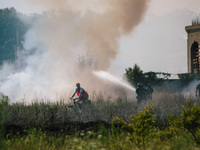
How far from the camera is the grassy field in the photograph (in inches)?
226

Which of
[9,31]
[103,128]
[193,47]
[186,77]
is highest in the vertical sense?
[9,31]

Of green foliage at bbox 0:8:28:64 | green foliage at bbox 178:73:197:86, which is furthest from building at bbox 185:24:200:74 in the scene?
green foliage at bbox 0:8:28:64

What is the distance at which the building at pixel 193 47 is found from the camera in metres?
23.8

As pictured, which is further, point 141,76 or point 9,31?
point 9,31

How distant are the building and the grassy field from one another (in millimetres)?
10975

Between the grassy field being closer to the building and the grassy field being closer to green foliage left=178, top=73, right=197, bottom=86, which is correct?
green foliage left=178, top=73, right=197, bottom=86

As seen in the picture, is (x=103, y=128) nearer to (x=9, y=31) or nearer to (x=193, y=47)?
(x=193, y=47)

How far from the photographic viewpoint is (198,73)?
2202cm

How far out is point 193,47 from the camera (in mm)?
24484

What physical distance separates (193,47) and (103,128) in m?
19.5

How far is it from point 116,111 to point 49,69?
24706 millimetres

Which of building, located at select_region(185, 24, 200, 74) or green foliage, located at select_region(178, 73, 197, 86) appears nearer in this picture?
green foliage, located at select_region(178, 73, 197, 86)

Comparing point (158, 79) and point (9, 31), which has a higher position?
point (9, 31)

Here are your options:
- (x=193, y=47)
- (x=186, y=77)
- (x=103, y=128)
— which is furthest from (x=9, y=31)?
(x=103, y=128)
